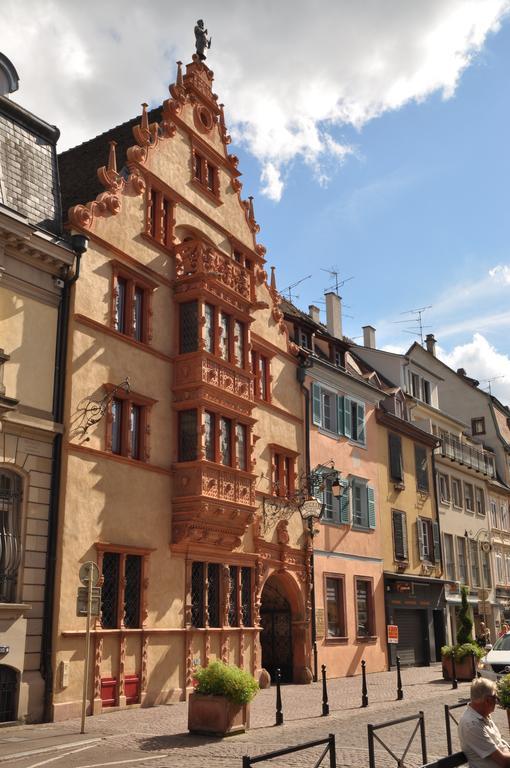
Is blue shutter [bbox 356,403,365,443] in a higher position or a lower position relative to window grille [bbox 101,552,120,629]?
higher

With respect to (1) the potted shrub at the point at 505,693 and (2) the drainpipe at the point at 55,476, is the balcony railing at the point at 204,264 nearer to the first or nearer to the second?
(2) the drainpipe at the point at 55,476

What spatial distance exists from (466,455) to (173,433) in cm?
2861

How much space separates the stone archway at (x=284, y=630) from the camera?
27328mm

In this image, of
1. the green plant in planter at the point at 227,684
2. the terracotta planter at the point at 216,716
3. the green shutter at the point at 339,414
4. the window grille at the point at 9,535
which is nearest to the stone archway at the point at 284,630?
the green shutter at the point at 339,414

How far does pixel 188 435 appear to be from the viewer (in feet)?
74.2

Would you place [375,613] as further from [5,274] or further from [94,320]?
[5,274]

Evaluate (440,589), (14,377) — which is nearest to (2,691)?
(14,377)

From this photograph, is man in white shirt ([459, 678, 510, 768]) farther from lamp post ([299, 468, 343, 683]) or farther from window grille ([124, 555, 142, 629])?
lamp post ([299, 468, 343, 683])

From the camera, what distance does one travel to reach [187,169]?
25750 millimetres

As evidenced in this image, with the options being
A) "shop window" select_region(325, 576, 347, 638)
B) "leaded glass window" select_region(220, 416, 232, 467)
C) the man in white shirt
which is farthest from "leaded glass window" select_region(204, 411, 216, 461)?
the man in white shirt

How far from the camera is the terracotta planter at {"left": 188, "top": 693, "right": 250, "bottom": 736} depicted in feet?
47.8

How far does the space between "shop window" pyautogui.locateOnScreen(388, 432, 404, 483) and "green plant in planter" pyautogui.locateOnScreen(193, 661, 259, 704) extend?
73.2 ft

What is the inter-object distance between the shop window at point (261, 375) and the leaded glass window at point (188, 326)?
4463mm

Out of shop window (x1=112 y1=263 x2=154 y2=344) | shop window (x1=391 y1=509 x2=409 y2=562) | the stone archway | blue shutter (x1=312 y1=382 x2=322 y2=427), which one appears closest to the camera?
shop window (x1=112 y1=263 x2=154 y2=344)
